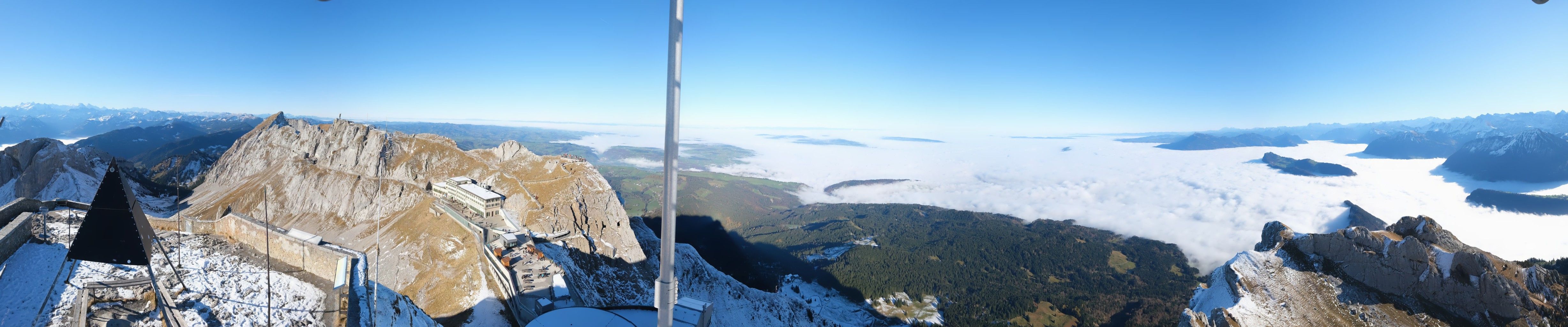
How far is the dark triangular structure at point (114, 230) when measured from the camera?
5.59 metres

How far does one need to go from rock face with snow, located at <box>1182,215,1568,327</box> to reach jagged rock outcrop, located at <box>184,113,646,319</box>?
35.4 metres

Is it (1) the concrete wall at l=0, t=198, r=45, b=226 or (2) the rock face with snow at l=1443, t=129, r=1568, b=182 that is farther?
(2) the rock face with snow at l=1443, t=129, r=1568, b=182

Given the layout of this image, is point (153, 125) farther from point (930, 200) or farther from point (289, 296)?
point (930, 200)

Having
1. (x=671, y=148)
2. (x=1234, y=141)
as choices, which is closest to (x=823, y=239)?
(x=671, y=148)

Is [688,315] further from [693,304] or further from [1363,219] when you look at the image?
[1363,219]

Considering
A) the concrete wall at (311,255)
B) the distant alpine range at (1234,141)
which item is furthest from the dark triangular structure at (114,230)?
the distant alpine range at (1234,141)

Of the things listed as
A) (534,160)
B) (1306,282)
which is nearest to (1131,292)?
(1306,282)

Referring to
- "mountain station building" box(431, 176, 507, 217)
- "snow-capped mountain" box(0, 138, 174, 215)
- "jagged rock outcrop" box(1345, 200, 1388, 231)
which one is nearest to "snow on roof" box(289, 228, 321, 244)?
"mountain station building" box(431, 176, 507, 217)

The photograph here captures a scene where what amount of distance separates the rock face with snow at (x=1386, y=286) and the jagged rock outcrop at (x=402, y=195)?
1393 inches

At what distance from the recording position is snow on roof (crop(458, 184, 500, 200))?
32.9 m

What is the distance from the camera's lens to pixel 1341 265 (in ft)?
75.2

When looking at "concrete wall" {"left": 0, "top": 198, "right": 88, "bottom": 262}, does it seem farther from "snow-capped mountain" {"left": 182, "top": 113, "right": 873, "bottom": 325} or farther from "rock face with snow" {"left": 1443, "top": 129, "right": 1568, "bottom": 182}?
"rock face with snow" {"left": 1443, "top": 129, "right": 1568, "bottom": 182}

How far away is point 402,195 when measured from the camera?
1535 inches

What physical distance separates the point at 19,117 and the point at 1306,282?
84.7 meters
